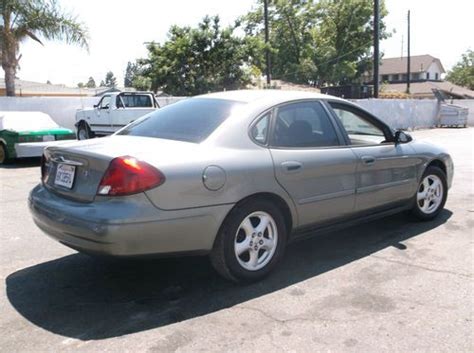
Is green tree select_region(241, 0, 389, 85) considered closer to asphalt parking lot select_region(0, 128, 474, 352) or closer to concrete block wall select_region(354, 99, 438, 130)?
concrete block wall select_region(354, 99, 438, 130)

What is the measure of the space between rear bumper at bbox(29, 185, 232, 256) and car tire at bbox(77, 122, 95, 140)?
14.3m

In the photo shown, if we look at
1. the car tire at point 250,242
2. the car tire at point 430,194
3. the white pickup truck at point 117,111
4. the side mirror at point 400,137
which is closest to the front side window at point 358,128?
the side mirror at point 400,137

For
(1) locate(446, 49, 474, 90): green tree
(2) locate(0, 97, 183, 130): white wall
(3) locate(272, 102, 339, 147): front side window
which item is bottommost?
(3) locate(272, 102, 339, 147): front side window

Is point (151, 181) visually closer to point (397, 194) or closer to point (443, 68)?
point (397, 194)

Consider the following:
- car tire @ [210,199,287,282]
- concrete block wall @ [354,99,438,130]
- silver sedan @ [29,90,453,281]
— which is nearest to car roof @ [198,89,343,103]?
silver sedan @ [29,90,453,281]

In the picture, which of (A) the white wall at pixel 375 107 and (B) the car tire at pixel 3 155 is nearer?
(B) the car tire at pixel 3 155

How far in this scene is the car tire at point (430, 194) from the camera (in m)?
5.90

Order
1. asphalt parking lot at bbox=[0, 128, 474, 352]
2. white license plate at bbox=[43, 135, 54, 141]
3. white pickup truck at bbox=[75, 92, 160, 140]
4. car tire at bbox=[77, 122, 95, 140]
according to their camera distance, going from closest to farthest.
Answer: asphalt parking lot at bbox=[0, 128, 474, 352], white license plate at bbox=[43, 135, 54, 141], white pickup truck at bbox=[75, 92, 160, 140], car tire at bbox=[77, 122, 95, 140]

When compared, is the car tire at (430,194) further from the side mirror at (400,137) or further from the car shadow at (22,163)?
the car shadow at (22,163)

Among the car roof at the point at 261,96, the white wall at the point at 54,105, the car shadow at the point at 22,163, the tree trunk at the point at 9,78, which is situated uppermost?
the tree trunk at the point at 9,78

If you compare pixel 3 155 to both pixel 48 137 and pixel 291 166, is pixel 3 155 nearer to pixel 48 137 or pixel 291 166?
pixel 48 137

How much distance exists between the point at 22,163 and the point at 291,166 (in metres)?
9.74

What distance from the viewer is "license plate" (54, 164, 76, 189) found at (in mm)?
3910

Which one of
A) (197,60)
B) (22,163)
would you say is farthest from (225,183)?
(197,60)
